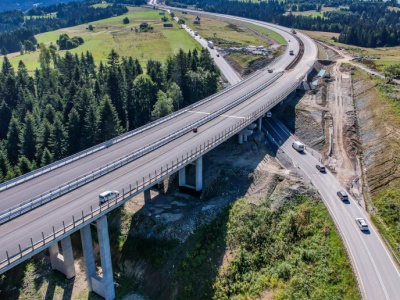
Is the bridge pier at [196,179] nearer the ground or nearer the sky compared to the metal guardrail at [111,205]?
nearer the ground

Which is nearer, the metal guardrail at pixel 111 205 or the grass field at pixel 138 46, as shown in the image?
the metal guardrail at pixel 111 205

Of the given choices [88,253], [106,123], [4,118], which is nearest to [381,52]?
[106,123]

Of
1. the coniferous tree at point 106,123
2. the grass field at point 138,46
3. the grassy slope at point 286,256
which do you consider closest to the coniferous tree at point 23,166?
the coniferous tree at point 106,123

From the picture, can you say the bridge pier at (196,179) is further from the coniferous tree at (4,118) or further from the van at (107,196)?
the coniferous tree at (4,118)

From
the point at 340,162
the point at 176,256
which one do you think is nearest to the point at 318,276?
the point at 176,256

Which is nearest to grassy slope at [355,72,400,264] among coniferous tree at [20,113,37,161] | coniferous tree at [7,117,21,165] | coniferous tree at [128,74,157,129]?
coniferous tree at [128,74,157,129]

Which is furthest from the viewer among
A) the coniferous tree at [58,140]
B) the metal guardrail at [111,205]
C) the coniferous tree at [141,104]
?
the coniferous tree at [141,104]

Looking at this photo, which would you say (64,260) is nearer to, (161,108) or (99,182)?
(99,182)
